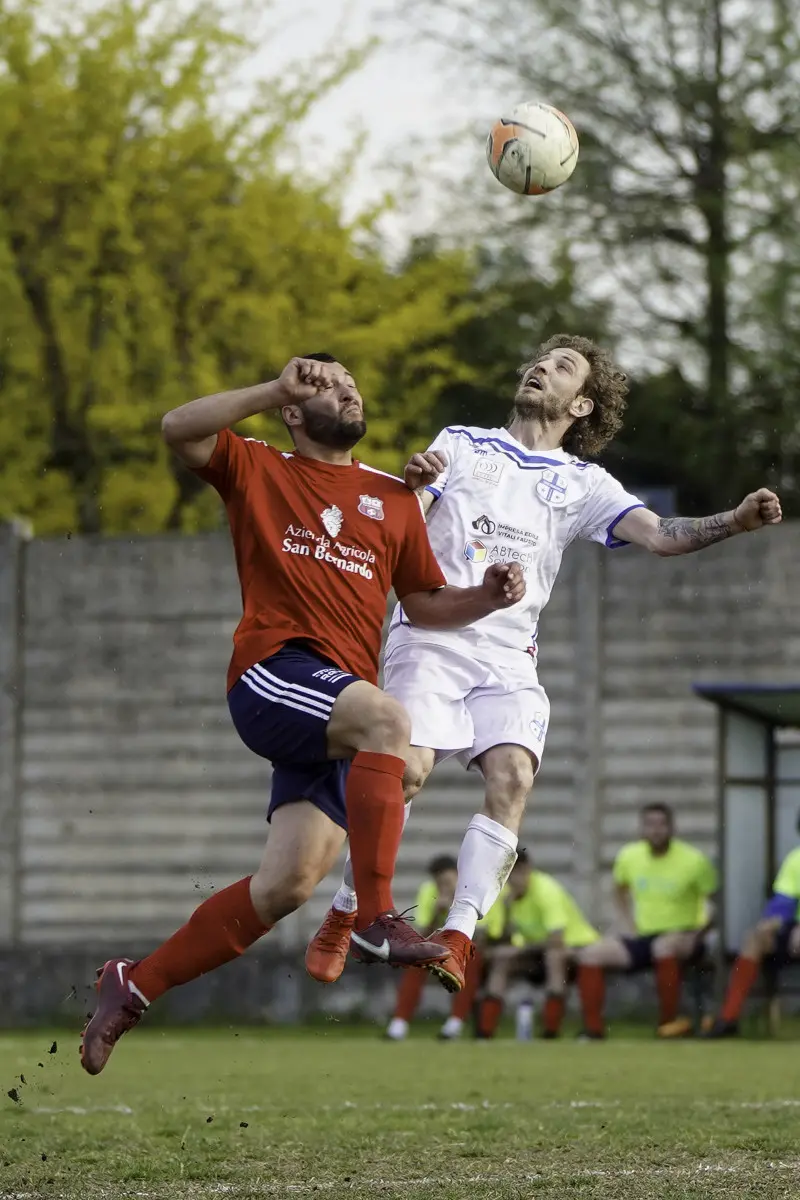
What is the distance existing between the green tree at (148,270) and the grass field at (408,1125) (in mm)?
11149

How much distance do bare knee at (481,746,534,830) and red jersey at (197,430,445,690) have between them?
1.80 ft

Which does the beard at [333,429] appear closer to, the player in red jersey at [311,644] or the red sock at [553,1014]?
the player in red jersey at [311,644]

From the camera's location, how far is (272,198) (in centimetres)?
2400

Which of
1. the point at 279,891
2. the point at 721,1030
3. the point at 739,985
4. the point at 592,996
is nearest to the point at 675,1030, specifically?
the point at 721,1030

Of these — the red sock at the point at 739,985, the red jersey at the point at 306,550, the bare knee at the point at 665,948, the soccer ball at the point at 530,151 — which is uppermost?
the soccer ball at the point at 530,151

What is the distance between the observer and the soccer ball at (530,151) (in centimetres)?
771

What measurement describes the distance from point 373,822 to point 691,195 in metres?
19.8

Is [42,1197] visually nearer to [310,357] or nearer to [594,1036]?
[310,357]

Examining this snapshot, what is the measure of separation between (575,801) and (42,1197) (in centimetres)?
1098

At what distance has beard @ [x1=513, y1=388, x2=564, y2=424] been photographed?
767cm

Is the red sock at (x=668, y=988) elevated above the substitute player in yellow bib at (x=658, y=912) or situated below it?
below

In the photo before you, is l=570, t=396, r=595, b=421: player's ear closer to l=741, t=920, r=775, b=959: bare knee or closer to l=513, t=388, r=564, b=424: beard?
l=513, t=388, r=564, b=424: beard

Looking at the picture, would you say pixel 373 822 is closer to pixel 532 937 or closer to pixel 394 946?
pixel 394 946

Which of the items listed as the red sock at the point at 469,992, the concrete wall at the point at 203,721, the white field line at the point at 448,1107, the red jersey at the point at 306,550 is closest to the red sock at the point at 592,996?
the red sock at the point at 469,992
